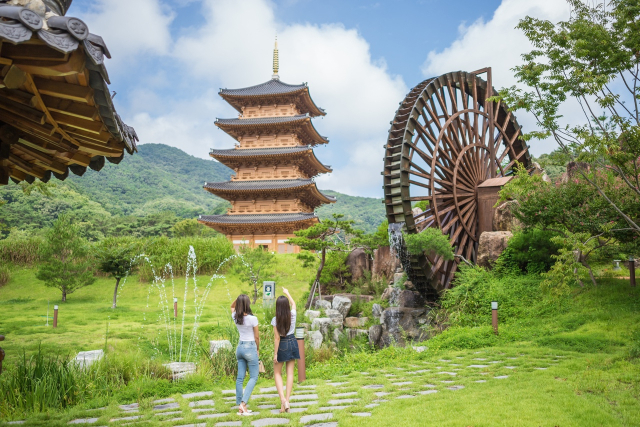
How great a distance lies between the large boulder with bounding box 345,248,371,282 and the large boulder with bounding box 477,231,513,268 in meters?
4.74

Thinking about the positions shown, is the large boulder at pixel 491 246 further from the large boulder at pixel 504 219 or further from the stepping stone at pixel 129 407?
the stepping stone at pixel 129 407

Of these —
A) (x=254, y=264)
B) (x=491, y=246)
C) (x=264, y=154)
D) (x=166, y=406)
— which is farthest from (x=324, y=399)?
(x=264, y=154)

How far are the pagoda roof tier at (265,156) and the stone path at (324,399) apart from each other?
20278 mm

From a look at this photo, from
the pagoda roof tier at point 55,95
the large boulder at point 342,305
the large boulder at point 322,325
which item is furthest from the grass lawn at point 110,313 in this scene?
the pagoda roof tier at point 55,95

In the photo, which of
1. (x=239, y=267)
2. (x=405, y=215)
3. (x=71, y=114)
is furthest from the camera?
(x=239, y=267)

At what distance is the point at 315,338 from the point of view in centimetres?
1196

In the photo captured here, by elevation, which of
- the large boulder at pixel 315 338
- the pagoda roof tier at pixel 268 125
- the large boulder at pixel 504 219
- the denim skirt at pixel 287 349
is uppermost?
the pagoda roof tier at pixel 268 125

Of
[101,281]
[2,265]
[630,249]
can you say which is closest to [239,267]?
[101,281]

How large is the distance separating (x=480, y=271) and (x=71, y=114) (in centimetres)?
1102

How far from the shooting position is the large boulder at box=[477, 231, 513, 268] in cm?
1299

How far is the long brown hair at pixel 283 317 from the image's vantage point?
4.89m

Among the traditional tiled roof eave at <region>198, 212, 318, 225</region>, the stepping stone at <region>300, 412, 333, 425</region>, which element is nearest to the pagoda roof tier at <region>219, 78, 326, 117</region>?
the traditional tiled roof eave at <region>198, 212, 318, 225</region>

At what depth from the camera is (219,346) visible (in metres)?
7.22

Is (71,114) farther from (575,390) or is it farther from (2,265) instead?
(2,265)
